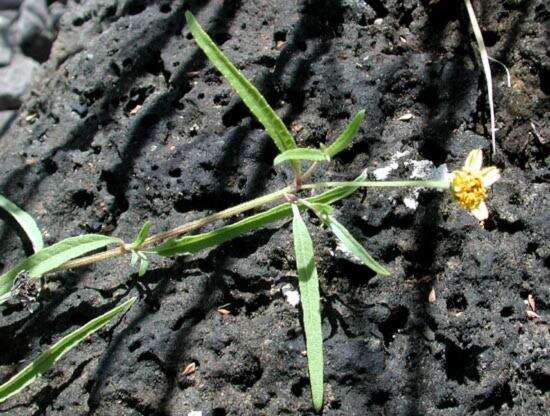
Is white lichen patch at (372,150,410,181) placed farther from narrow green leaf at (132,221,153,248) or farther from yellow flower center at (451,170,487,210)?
narrow green leaf at (132,221,153,248)

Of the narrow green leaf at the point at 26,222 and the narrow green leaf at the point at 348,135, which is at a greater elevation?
the narrow green leaf at the point at 348,135

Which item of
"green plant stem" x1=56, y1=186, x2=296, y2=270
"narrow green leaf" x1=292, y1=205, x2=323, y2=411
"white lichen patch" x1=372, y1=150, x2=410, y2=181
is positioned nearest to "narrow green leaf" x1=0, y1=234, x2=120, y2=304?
"green plant stem" x1=56, y1=186, x2=296, y2=270

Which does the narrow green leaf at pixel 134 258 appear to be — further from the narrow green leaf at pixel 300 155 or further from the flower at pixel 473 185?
the flower at pixel 473 185

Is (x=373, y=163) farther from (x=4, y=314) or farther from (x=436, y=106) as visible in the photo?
(x=4, y=314)

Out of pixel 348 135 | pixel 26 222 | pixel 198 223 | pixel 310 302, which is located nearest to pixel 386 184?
pixel 348 135

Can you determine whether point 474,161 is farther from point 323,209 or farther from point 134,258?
point 134,258

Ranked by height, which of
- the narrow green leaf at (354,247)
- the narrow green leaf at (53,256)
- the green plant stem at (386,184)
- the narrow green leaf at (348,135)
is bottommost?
the narrow green leaf at (354,247)

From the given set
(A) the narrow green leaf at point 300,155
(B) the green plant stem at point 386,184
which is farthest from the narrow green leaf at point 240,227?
(A) the narrow green leaf at point 300,155
